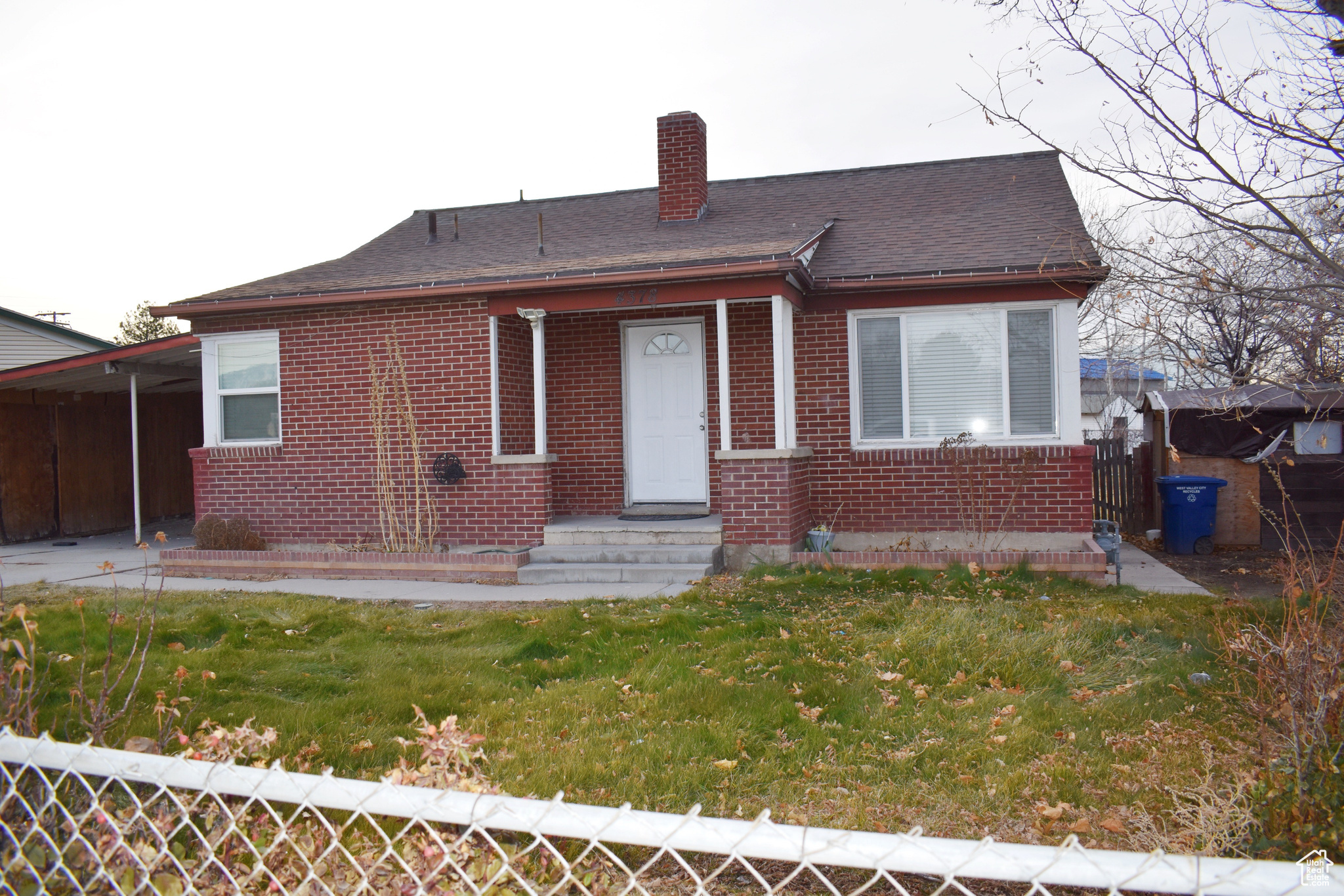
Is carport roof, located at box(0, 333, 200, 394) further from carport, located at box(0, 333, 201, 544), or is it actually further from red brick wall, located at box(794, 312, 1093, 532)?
red brick wall, located at box(794, 312, 1093, 532)

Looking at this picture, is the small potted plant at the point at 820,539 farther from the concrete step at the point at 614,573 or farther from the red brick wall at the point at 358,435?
the red brick wall at the point at 358,435

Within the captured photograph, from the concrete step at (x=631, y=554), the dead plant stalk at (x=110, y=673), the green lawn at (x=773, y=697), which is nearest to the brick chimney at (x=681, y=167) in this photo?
the concrete step at (x=631, y=554)

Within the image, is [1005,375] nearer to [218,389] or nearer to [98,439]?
[218,389]

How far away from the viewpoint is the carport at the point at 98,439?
42.8 feet

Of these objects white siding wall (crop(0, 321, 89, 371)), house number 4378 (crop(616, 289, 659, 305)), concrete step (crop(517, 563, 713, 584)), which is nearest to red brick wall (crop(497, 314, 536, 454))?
house number 4378 (crop(616, 289, 659, 305))

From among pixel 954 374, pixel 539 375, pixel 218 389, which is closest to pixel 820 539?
pixel 954 374

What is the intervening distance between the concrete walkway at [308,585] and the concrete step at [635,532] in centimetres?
84

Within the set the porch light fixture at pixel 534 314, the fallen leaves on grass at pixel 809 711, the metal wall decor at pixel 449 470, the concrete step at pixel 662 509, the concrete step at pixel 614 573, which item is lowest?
the fallen leaves on grass at pixel 809 711

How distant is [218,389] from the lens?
37.3 feet

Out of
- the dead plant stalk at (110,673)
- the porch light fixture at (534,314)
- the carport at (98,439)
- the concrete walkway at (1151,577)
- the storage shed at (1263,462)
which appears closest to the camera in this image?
the dead plant stalk at (110,673)

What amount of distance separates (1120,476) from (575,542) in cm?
852

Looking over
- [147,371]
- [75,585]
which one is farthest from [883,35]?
[147,371]

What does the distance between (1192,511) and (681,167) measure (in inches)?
312

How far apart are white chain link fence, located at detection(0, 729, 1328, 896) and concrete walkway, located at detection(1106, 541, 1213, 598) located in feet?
20.5
